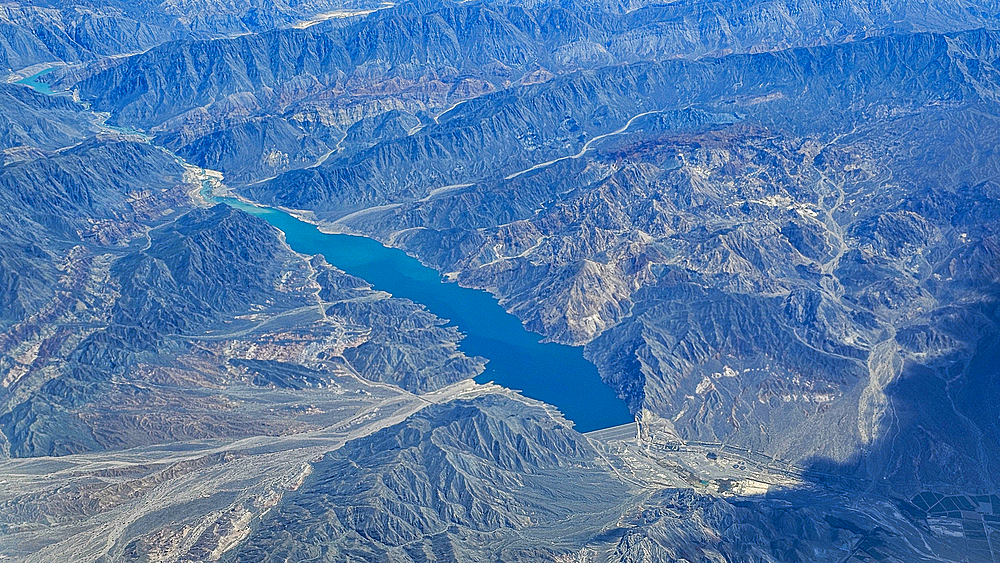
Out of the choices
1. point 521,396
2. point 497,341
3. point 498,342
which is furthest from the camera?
point 497,341

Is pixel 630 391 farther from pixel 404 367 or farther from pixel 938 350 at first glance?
pixel 938 350

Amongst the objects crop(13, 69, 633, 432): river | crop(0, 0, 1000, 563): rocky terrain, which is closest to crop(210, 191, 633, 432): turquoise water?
crop(13, 69, 633, 432): river

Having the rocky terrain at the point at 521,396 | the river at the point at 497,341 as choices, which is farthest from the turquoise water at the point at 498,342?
the rocky terrain at the point at 521,396

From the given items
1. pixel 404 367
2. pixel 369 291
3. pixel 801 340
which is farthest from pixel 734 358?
pixel 369 291

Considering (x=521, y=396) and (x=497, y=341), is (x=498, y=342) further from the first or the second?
(x=521, y=396)

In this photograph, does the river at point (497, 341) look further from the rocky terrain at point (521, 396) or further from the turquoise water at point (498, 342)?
the rocky terrain at point (521, 396)

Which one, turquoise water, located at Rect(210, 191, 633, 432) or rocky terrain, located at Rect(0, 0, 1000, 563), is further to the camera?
turquoise water, located at Rect(210, 191, 633, 432)

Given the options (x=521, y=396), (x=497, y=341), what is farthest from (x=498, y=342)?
(x=521, y=396)

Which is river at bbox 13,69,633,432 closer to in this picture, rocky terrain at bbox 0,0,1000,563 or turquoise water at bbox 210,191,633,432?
turquoise water at bbox 210,191,633,432

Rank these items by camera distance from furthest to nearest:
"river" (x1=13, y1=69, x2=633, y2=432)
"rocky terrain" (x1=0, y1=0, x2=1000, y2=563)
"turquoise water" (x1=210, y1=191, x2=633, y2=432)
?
"turquoise water" (x1=210, y1=191, x2=633, y2=432)
"river" (x1=13, y1=69, x2=633, y2=432)
"rocky terrain" (x1=0, y1=0, x2=1000, y2=563)

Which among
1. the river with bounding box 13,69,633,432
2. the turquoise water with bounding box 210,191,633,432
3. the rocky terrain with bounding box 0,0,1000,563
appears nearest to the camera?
the rocky terrain with bounding box 0,0,1000,563
